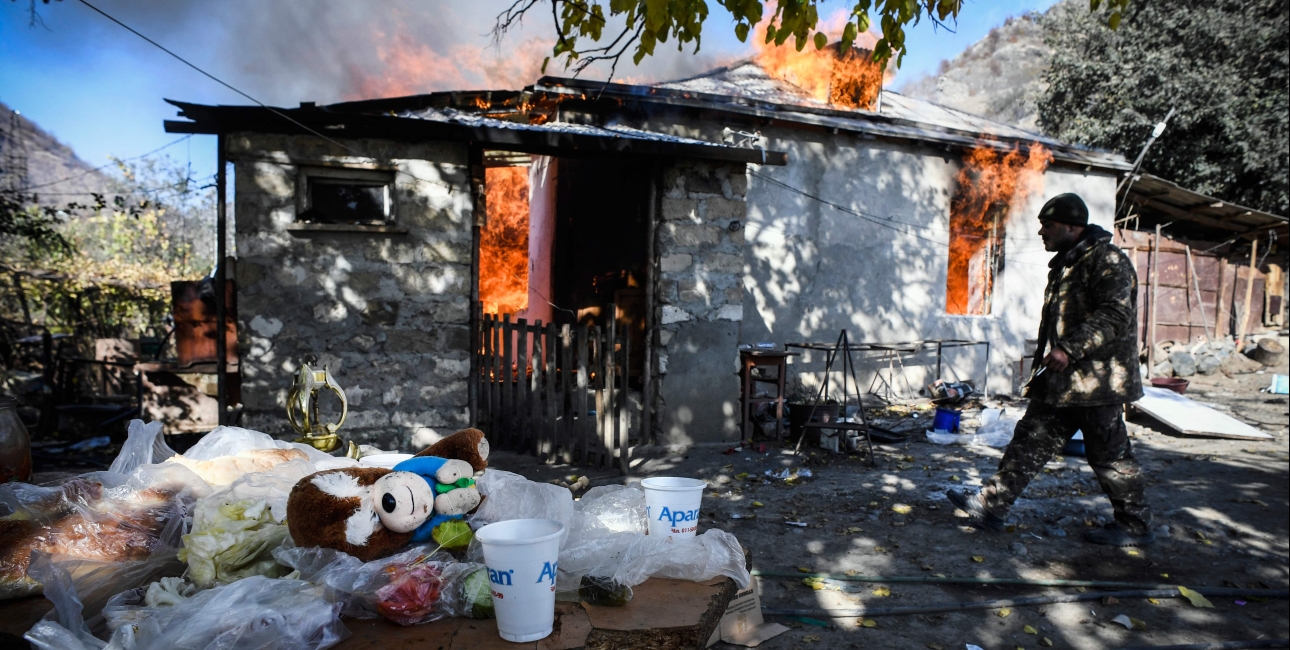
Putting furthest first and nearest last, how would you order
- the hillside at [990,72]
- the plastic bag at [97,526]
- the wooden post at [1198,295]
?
the hillside at [990,72] → the wooden post at [1198,295] → the plastic bag at [97,526]

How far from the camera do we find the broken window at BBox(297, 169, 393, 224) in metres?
5.91

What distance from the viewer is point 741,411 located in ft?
23.9

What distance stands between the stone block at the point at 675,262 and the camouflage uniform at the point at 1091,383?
335 cm

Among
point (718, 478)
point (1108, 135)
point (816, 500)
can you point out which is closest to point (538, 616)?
point (816, 500)

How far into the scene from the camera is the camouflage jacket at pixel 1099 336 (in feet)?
13.0

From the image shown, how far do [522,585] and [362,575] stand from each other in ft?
1.26

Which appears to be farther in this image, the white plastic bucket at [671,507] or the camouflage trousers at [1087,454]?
the camouflage trousers at [1087,454]

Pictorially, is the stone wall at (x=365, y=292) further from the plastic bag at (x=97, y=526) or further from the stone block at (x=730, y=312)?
the plastic bag at (x=97, y=526)

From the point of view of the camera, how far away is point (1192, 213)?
47.4ft

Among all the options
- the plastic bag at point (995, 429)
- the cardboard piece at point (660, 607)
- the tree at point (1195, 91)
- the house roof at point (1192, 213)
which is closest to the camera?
the cardboard piece at point (660, 607)

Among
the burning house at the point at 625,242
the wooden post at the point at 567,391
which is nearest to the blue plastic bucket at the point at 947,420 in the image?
the burning house at the point at 625,242

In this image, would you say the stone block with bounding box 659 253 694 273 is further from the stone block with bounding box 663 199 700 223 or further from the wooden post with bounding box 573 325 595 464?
the wooden post with bounding box 573 325 595 464

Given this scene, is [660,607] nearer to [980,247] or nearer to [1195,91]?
[980,247]

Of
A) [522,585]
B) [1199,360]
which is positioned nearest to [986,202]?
[1199,360]
